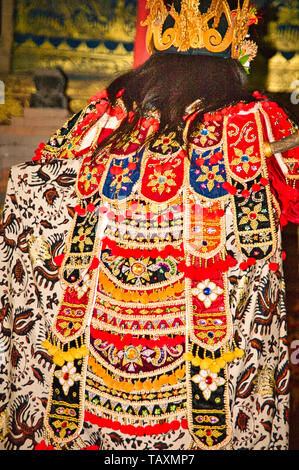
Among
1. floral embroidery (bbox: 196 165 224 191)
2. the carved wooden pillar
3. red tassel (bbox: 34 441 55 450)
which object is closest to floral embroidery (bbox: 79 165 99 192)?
floral embroidery (bbox: 196 165 224 191)

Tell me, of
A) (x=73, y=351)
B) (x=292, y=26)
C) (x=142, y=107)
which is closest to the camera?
(x=73, y=351)

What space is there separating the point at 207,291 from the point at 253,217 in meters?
0.27

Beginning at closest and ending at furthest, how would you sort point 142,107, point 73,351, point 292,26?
1. point 73,351
2. point 142,107
3. point 292,26

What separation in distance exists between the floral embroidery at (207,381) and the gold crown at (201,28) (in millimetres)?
1013

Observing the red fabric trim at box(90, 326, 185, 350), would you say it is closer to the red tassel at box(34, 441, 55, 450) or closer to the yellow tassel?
the yellow tassel

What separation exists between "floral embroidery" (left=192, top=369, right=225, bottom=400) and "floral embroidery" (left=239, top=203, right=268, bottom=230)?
0.46 m

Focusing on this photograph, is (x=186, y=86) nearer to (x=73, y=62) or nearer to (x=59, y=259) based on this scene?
(x=59, y=259)

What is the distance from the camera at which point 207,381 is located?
160cm

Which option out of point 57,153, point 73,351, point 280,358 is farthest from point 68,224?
point 280,358

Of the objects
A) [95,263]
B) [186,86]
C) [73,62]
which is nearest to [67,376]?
[95,263]

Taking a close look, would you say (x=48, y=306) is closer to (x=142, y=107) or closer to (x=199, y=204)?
(x=199, y=204)

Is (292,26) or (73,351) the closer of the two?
(73,351)

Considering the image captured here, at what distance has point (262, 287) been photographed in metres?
1.68
